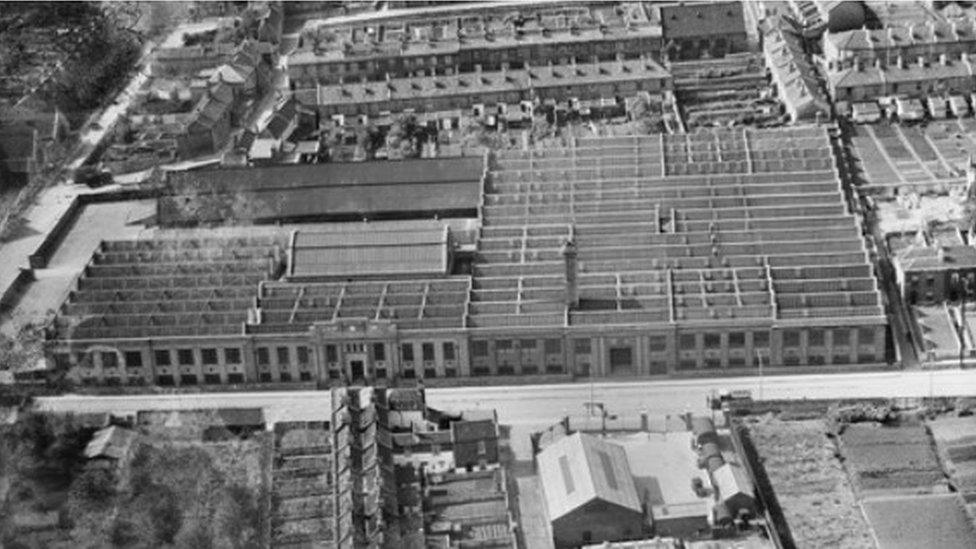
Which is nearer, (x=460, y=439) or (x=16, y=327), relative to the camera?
(x=460, y=439)

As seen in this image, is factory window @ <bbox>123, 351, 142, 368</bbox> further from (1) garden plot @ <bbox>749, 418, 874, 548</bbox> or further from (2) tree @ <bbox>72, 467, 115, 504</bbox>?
(1) garden plot @ <bbox>749, 418, 874, 548</bbox>

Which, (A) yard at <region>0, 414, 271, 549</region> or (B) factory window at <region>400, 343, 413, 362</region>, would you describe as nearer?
(A) yard at <region>0, 414, 271, 549</region>

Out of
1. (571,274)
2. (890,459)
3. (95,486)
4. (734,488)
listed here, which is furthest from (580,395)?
(95,486)

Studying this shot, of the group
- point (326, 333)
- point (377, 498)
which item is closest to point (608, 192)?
point (326, 333)

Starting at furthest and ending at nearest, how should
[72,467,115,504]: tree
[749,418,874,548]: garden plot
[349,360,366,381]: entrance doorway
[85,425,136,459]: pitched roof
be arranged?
1. [349,360,366,381]: entrance doorway
2. [85,425,136,459]: pitched roof
3. [72,467,115,504]: tree
4. [749,418,874,548]: garden plot

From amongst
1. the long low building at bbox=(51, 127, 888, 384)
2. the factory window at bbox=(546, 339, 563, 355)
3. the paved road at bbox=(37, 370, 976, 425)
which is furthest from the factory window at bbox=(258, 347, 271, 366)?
the factory window at bbox=(546, 339, 563, 355)

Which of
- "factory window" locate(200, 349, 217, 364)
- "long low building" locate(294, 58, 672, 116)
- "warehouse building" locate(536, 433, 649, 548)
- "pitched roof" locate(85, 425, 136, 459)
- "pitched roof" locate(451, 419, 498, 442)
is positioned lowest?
"warehouse building" locate(536, 433, 649, 548)

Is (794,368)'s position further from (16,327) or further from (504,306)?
(16,327)

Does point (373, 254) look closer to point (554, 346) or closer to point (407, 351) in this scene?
point (407, 351)
